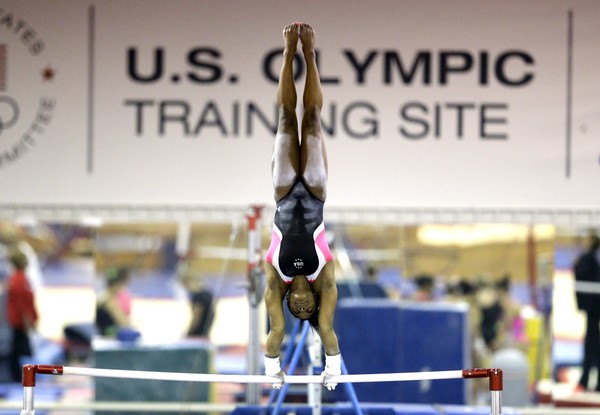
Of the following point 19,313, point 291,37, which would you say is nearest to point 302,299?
point 291,37

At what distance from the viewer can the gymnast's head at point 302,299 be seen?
5.06 metres

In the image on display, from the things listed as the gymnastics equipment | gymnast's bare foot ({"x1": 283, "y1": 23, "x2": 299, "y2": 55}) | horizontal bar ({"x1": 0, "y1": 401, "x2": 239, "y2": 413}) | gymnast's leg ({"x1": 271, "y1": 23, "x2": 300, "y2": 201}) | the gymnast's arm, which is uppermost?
gymnast's bare foot ({"x1": 283, "y1": 23, "x2": 299, "y2": 55})

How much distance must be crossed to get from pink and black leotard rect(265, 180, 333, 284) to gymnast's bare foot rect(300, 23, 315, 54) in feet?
2.86

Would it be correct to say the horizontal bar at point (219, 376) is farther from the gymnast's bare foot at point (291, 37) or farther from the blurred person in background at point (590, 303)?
the blurred person in background at point (590, 303)

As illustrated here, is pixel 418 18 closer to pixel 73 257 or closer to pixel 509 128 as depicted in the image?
pixel 509 128

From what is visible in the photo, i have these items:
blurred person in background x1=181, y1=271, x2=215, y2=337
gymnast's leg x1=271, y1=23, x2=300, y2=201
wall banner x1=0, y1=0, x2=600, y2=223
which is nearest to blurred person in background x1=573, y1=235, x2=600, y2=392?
wall banner x1=0, y1=0, x2=600, y2=223

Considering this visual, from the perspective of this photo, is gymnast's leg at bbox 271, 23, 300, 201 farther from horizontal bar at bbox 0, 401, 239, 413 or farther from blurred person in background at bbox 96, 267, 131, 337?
blurred person in background at bbox 96, 267, 131, 337

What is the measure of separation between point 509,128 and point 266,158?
210 cm

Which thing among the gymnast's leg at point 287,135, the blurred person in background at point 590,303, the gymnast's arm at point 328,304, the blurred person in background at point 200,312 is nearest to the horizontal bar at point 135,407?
the gymnast's arm at point 328,304

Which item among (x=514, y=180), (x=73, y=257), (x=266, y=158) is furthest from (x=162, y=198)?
(x=73, y=257)

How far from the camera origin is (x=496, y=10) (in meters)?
7.61

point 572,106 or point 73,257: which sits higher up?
point 572,106

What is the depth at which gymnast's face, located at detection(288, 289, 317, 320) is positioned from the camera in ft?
16.6

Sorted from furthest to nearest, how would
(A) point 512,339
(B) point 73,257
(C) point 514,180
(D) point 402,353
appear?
(B) point 73,257 → (A) point 512,339 → (D) point 402,353 → (C) point 514,180
